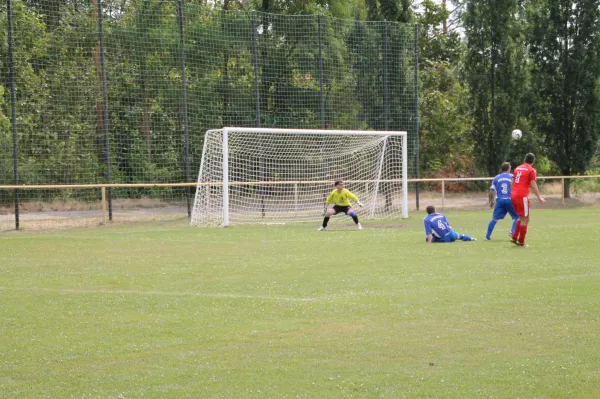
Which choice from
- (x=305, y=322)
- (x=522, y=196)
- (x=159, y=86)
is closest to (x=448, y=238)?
(x=522, y=196)

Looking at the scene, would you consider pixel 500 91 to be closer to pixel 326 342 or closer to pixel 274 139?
pixel 274 139

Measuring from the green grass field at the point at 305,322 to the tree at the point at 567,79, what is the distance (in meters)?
19.6

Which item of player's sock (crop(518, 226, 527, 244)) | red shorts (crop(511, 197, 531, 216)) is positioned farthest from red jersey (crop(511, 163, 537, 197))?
player's sock (crop(518, 226, 527, 244))

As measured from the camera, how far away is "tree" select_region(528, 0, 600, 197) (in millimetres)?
34375

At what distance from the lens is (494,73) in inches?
1364

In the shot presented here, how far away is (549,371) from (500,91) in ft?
95.8

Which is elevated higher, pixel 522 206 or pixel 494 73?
pixel 494 73

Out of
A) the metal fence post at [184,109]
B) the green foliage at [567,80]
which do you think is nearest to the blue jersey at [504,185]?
the metal fence post at [184,109]

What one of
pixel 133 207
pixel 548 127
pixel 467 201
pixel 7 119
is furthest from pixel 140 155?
pixel 548 127

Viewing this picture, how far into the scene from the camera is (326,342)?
7.83 meters

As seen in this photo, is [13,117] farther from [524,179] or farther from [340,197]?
[524,179]

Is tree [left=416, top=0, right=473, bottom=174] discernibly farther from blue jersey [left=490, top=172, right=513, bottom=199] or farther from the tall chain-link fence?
blue jersey [left=490, top=172, right=513, bottom=199]

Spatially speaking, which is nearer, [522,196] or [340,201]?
[522,196]

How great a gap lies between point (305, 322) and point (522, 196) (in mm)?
8367
